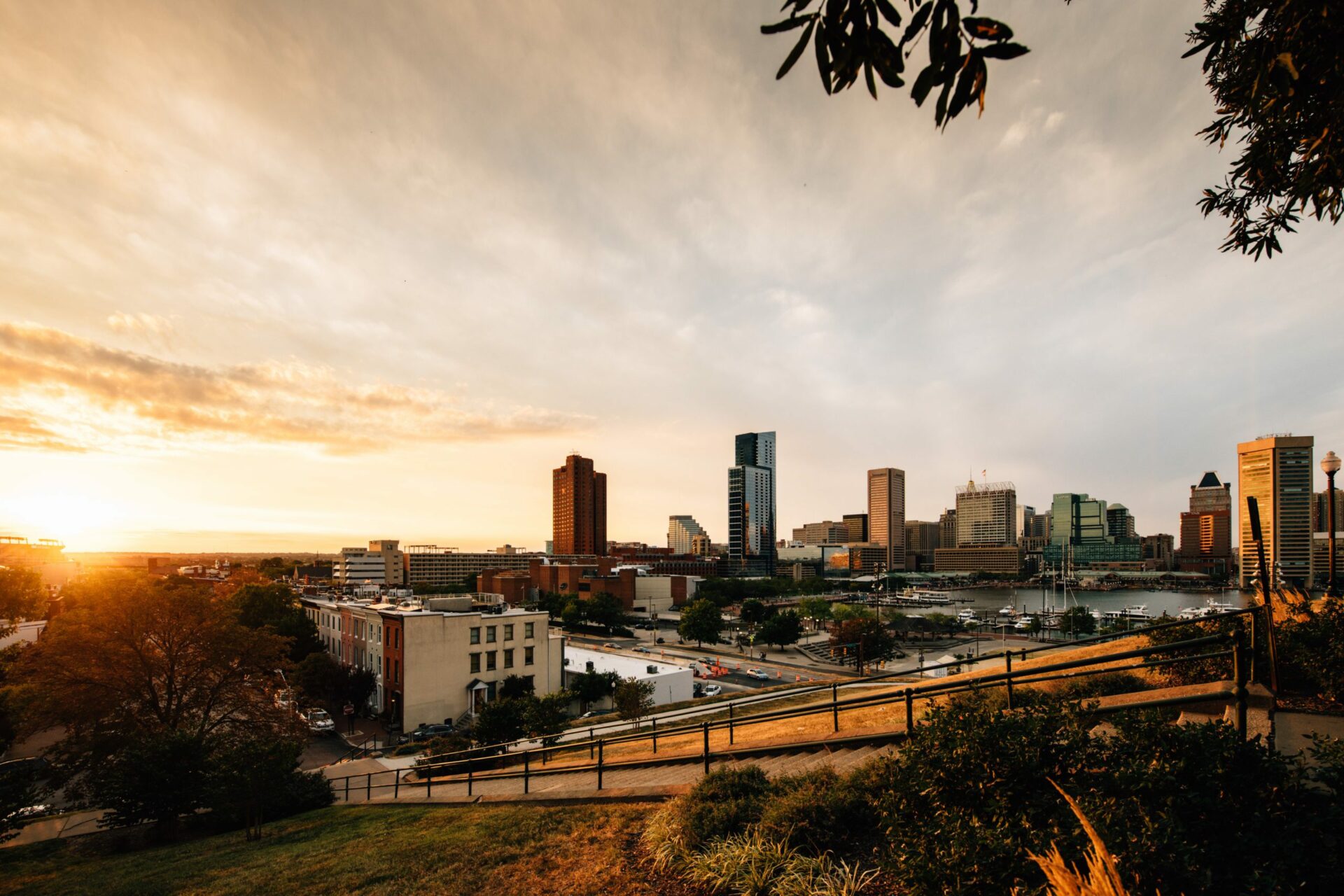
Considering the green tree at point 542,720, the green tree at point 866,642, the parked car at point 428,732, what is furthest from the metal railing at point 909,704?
the green tree at point 866,642

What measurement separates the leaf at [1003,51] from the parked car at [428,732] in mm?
39230

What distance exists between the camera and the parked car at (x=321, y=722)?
35.5 m

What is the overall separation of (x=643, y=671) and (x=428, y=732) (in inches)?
556

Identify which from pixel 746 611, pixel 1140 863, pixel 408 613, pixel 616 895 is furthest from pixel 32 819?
pixel 746 611

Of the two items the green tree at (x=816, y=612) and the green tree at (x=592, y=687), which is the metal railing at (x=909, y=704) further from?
the green tree at (x=816, y=612)

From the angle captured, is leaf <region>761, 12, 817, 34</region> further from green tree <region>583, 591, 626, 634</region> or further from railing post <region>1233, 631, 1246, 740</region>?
green tree <region>583, 591, 626, 634</region>

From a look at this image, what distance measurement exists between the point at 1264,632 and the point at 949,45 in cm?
848

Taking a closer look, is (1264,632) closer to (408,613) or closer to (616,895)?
(616,895)

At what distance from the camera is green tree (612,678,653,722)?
29.3 metres

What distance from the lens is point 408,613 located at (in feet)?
125

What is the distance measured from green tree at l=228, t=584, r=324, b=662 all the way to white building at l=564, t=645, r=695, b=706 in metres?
21.4

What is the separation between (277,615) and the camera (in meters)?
50.0

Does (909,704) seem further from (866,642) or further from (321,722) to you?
Result: (866,642)

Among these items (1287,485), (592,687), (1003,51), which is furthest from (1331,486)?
(1287,485)
